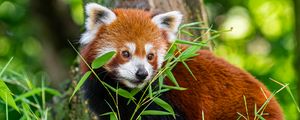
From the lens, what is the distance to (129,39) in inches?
179

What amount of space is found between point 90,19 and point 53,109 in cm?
149

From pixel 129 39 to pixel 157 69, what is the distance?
0.83 ft

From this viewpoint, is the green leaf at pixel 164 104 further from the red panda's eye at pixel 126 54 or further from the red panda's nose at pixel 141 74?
the red panda's eye at pixel 126 54

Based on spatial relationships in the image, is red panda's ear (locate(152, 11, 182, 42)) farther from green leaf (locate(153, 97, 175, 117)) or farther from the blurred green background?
the blurred green background

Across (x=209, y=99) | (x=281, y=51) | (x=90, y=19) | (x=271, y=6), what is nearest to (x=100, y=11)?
(x=90, y=19)

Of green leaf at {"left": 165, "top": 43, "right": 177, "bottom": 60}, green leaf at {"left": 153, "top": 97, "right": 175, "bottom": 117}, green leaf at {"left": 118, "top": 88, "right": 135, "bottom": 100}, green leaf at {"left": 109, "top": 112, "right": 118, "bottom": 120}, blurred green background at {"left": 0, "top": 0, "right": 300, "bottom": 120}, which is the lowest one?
blurred green background at {"left": 0, "top": 0, "right": 300, "bottom": 120}

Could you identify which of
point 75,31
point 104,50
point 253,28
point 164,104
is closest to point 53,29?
point 75,31

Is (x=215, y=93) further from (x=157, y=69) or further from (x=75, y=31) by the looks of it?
(x=75, y=31)

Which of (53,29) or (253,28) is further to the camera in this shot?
(253,28)

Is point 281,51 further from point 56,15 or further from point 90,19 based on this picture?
point 90,19

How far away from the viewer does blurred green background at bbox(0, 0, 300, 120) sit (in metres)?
8.73

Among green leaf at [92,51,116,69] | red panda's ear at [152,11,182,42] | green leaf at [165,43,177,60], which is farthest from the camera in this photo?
red panda's ear at [152,11,182,42]

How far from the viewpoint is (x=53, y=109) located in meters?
5.97

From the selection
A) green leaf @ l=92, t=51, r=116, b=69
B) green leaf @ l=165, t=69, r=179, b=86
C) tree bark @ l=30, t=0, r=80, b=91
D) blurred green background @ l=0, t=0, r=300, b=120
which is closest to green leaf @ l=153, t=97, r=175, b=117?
green leaf @ l=165, t=69, r=179, b=86
